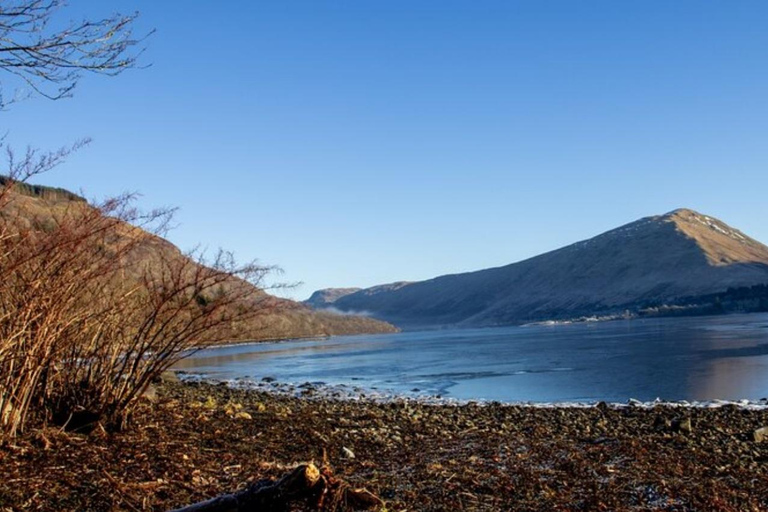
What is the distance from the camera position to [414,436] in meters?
12.5

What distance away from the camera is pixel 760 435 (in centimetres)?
1406

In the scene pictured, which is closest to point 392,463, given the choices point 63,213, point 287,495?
point 287,495

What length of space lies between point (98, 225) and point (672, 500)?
8.24m

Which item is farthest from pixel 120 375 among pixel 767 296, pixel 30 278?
pixel 767 296

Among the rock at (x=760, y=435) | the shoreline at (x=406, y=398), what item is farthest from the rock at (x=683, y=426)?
the shoreline at (x=406, y=398)

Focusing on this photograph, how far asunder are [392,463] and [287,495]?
13.1 ft

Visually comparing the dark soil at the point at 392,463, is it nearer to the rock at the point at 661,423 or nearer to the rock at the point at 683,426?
the rock at the point at 683,426

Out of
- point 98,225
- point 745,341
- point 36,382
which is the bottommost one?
A: point 745,341

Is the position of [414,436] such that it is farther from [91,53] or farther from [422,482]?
[91,53]

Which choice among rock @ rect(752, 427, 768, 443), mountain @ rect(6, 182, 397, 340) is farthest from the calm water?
mountain @ rect(6, 182, 397, 340)

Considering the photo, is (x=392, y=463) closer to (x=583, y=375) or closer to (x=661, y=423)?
(x=661, y=423)

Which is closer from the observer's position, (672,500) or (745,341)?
(672,500)

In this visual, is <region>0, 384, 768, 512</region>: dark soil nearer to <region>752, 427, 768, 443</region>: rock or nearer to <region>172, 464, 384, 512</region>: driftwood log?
<region>752, 427, 768, 443</region>: rock

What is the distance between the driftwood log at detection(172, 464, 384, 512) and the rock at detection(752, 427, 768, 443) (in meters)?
11.2
